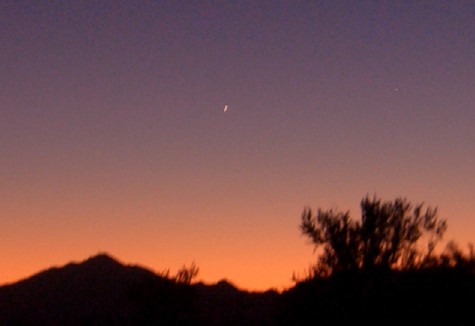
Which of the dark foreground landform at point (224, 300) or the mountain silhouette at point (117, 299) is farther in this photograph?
the mountain silhouette at point (117, 299)

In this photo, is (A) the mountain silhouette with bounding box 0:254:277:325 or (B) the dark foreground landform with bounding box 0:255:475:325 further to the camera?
(A) the mountain silhouette with bounding box 0:254:277:325

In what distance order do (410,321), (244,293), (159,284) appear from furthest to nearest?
(244,293)
(159,284)
(410,321)

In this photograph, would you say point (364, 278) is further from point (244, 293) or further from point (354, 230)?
point (244, 293)

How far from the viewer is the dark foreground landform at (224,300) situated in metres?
31.7

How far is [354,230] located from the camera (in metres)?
38.8

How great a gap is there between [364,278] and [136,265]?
3530 cm

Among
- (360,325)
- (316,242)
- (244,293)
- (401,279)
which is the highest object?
(244,293)

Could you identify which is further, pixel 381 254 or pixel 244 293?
pixel 244 293

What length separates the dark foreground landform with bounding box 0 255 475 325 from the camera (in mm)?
31672

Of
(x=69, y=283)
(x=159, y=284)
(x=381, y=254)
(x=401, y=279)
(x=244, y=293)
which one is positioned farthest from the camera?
(x=69, y=283)

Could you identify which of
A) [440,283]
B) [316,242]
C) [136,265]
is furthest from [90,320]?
Answer: [440,283]

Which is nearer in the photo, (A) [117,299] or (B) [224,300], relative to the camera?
(A) [117,299]

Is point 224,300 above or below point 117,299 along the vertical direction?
above

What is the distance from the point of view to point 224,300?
58094 mm
